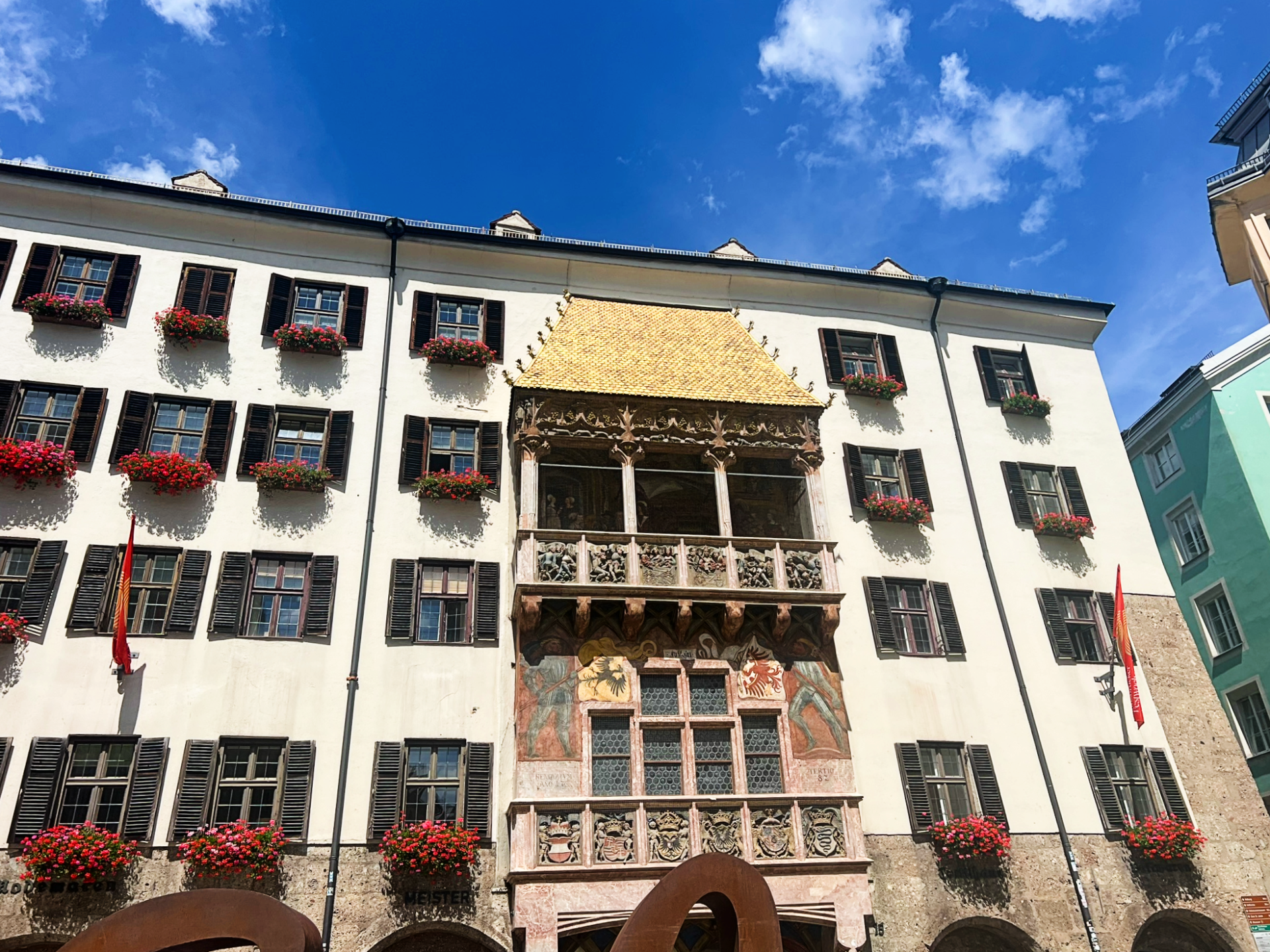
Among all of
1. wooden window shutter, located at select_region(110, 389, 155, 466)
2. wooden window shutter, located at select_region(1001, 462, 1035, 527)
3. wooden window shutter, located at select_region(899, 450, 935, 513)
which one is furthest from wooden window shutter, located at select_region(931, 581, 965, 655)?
wooden window shutter, located at select_region(110, 389, 155, 466)

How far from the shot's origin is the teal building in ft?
95.5

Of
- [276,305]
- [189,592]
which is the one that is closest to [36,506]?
[189,592]

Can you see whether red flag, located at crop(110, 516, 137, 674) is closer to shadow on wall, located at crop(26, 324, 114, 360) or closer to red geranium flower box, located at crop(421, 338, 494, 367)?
shadow on wall, located at crop(26, 324, 114, 360)

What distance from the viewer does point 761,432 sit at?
2266 cm

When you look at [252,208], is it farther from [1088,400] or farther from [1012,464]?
[1088,400]

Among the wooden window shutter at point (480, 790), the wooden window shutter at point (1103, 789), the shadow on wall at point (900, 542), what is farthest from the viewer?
the shadow on wall at point (900, 542)

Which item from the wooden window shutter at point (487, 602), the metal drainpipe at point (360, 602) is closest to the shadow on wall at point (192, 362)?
the metal drainpipe at point (360, 602)

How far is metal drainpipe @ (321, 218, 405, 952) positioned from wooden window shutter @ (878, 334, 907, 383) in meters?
13.1

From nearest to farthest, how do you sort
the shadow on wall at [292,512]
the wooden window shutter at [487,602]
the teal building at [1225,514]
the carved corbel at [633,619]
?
the carved corbel at [633,619] → the wooden window shutter at [487,602] → the shadow on wall at [292,512] → the teal building at [1225,514]

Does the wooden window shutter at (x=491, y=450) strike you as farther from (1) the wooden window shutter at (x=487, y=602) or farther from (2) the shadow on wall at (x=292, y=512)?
(2) the shadow on wall at (x=292, y=512)

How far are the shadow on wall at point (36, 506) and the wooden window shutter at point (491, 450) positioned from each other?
27.2 ft

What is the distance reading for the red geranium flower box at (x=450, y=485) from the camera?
70.0 ft

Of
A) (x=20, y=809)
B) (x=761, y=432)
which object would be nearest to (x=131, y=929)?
(x=20, y=809)

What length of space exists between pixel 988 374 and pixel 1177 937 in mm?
14220
